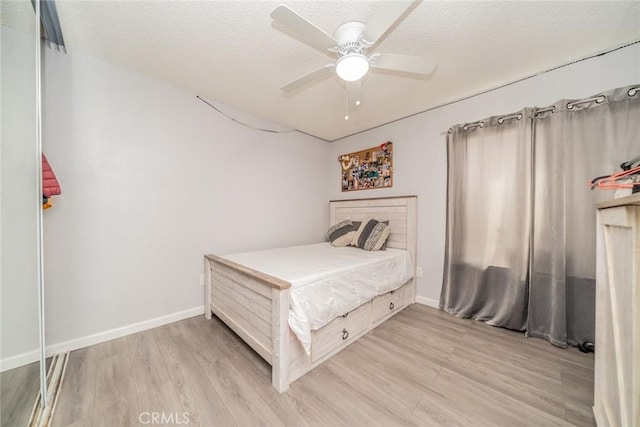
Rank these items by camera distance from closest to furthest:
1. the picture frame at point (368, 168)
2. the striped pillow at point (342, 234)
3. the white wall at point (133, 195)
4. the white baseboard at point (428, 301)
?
the white wall at point (133, 195) < the white baseboard at point (428, 301) < the striped pillow at point (342, 234) < the picture frame at point (368, 168)

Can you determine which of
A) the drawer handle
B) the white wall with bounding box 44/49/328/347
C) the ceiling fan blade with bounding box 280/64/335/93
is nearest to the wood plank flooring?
the white wall with bounding box 44/49/328/347

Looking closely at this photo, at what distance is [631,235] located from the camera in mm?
854

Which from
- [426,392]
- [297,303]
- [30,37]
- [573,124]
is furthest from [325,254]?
[30,37]

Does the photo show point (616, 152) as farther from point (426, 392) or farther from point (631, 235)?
point (426, 392)

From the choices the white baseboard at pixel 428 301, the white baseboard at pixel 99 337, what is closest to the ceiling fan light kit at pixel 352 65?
the white baseboard at pixel 99 337

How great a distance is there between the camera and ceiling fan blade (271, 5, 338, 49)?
1079 millimetres

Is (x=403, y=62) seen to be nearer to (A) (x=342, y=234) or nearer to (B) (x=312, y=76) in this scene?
(B) (x=312, y=76)

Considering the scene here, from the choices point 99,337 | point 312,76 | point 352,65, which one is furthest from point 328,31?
point 99,337

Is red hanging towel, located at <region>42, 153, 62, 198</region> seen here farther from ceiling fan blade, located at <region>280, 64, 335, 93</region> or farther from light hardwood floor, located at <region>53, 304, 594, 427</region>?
ceiling fan blade, located at <region>280, 64, 335, 93</region>

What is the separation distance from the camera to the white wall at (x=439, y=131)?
178 centimetres

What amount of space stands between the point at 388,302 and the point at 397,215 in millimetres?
1087

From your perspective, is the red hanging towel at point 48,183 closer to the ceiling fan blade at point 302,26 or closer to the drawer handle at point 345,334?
the ceiling fan blade at point 302,26

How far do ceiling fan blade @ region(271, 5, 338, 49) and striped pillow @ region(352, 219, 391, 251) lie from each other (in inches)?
76.5

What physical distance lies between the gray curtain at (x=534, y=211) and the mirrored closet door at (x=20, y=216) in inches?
129
